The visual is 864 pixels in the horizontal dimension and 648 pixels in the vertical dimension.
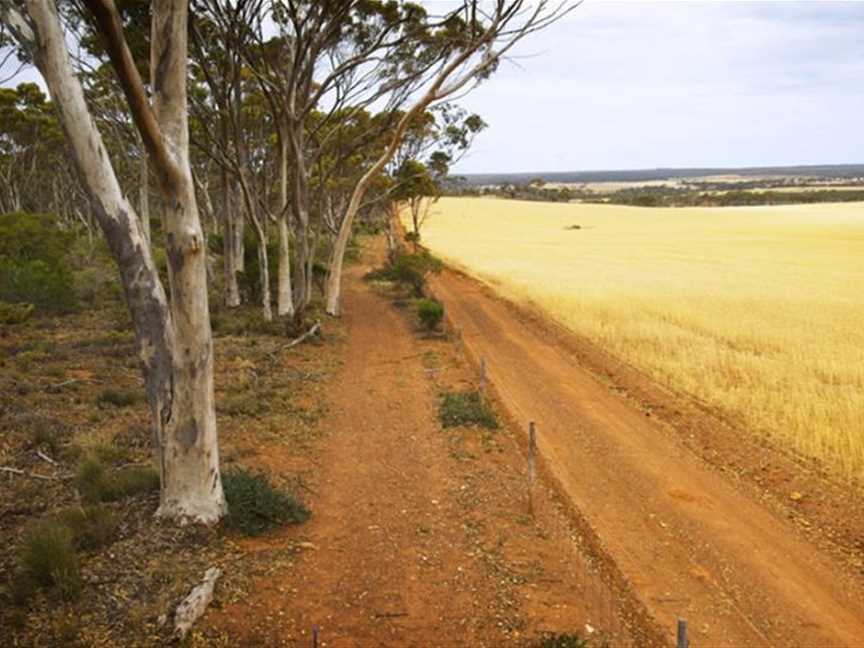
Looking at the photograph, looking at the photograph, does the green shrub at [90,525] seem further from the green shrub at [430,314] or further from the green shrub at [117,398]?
the green shrub at [430,314]

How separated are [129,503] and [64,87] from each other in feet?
13.6

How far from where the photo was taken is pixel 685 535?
779cm

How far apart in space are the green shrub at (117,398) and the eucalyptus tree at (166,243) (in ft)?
14.9

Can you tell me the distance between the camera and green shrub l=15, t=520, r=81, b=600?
558 centimetres

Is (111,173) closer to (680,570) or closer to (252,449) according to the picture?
(252,449)

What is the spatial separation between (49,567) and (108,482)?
1.89 m

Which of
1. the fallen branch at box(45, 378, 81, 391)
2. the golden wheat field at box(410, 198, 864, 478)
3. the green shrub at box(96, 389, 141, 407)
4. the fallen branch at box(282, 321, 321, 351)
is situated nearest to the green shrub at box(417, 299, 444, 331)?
the fallen branch at box(282, 321, 321, 351)

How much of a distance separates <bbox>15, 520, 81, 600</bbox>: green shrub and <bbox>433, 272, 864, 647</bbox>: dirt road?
495 cm

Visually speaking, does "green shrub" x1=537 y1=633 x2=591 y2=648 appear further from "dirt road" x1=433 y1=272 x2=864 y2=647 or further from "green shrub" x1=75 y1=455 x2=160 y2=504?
"green shrub" x1=75 y1=455 x2=160 y2=504

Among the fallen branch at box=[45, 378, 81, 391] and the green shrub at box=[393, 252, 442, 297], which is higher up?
the green shrub at box=[393, 252, 442, 297]

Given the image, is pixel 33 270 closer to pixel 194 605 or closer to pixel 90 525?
pixel 90 525

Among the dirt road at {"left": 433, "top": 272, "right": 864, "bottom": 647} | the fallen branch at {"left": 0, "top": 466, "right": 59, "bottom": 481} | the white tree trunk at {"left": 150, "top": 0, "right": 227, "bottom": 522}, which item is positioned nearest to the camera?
the dirt road at {"left": 433, "top": 272, "right": 864, "bottom": 647}

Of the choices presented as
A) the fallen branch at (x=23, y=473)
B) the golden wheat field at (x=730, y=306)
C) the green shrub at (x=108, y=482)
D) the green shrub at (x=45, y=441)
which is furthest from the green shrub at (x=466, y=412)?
the fallen branch at (x=23, y=473)

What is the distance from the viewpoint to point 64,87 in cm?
584
